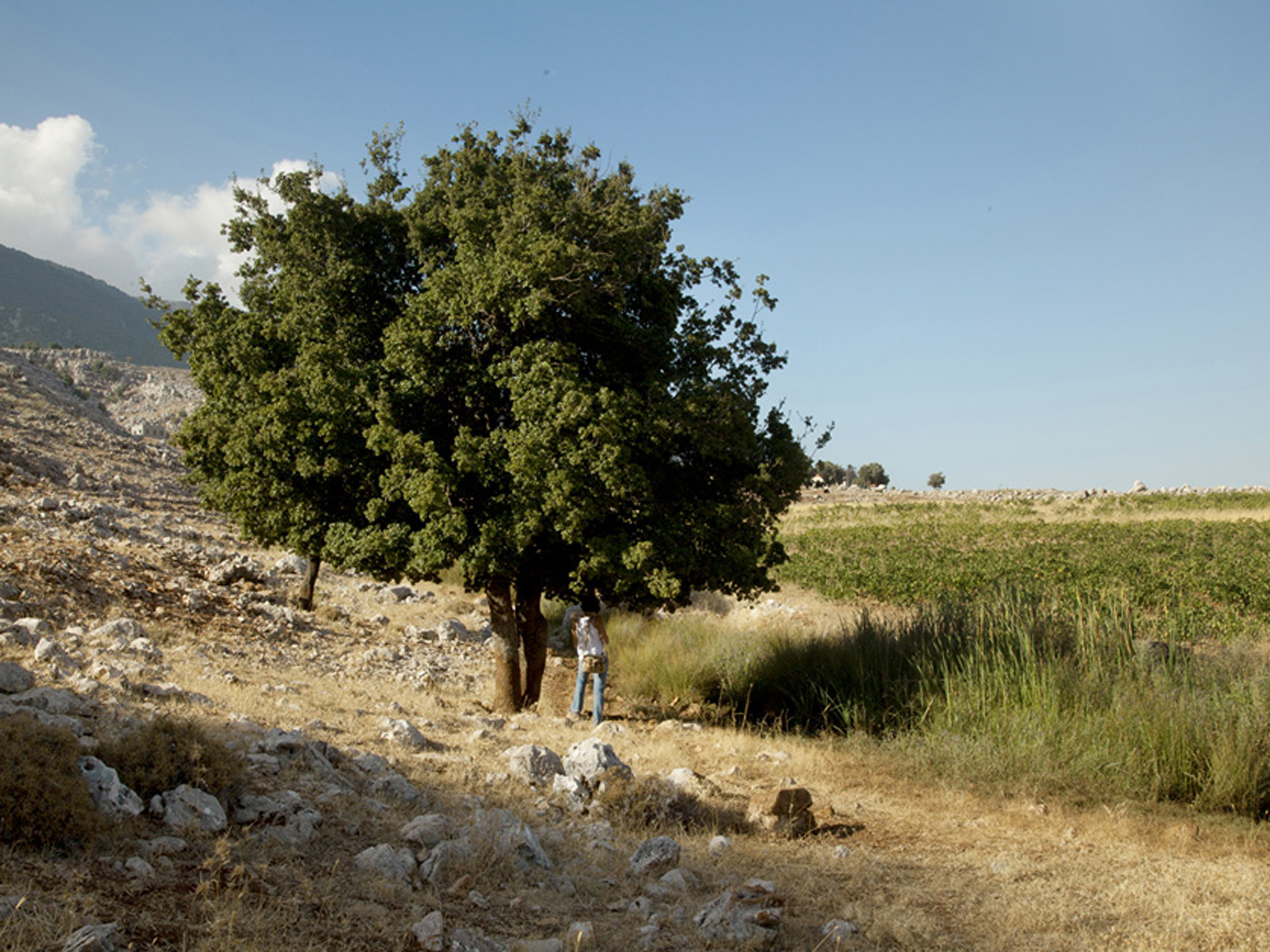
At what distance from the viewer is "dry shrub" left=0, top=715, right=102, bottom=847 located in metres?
Answer: 4.87

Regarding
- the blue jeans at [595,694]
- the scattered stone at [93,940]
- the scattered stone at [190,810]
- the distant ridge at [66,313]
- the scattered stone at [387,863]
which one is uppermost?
the distant ridge at [66,313]

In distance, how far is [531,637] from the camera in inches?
544

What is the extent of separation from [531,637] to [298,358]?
562 centimetres

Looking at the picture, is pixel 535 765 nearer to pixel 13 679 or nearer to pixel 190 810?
pixel 190 810

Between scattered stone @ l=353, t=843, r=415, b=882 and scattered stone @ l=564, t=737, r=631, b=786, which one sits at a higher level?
scattered stone @ l=353, t=843, r=415, b=882

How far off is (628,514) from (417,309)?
401cm

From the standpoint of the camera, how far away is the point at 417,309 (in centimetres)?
1154

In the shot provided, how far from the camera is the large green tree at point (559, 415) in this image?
1059cm

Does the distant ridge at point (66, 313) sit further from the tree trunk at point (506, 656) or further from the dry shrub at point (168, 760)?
the dry shrub at point (168, 760)

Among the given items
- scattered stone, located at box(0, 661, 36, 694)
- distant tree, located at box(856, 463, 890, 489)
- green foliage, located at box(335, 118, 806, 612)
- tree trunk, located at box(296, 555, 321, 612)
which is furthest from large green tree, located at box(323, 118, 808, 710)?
distant tree, located at box(856, 463, 890, 489)

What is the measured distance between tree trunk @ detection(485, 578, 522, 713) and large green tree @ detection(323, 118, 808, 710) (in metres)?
0.03

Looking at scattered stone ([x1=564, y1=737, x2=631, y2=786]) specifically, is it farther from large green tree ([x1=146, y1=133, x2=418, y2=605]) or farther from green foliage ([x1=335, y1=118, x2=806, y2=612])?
large green tree ([x1=146, y1=133, x2=418, y2=605])

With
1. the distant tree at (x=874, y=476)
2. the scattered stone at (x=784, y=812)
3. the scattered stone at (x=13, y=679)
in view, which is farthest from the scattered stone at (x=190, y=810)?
the distant tree at (x=874, y=476)

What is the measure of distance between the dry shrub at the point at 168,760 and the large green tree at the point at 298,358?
5.19 m
